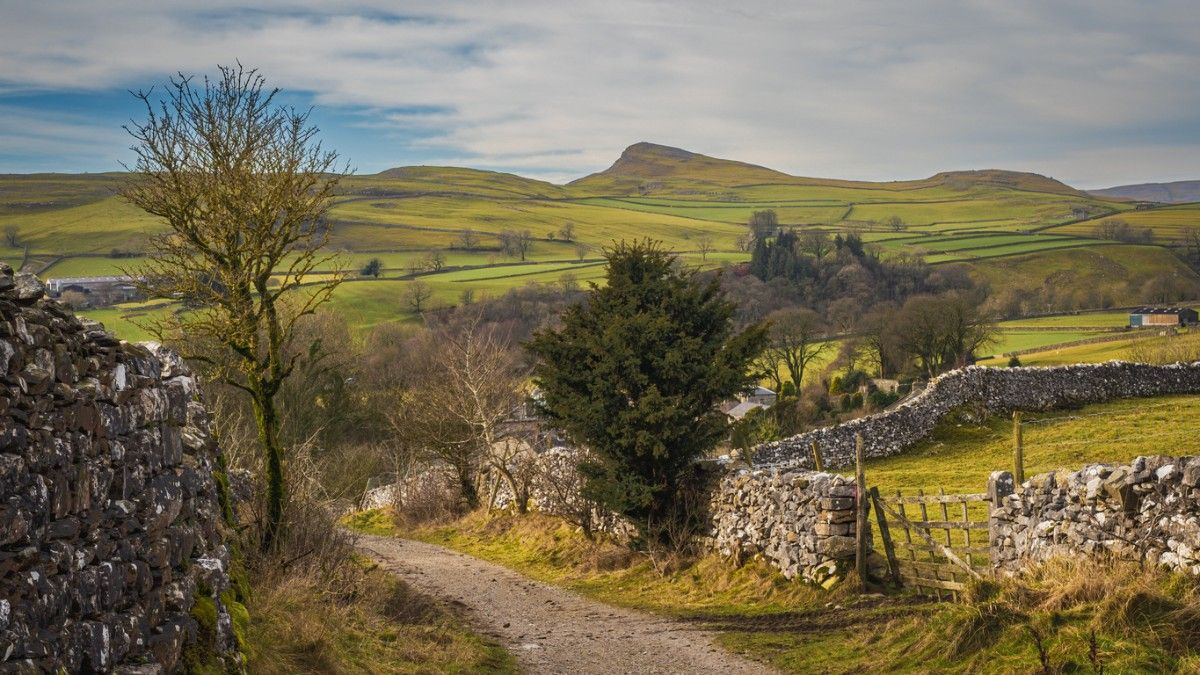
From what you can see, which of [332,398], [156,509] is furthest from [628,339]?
[332,398]

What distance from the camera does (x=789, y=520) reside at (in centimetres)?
1761

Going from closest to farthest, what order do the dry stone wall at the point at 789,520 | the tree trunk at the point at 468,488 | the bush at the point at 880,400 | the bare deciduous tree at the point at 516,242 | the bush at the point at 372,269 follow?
the dry stone wall at the point at 789,520, the tree trunk at the point at 468,488, the bush at the point at 880,400, the bush at the point at 372,269, the bare deciduous tree at the point at 516,242

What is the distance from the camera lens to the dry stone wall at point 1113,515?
10.9 meters

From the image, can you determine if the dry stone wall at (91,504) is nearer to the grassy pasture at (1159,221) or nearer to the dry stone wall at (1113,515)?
the dry stone wall at (1113,515)

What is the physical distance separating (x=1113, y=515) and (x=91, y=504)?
10.5 meters

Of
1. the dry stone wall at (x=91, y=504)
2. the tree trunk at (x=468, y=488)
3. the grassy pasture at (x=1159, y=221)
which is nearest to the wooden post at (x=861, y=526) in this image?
the dry stone wall at (x=91, y=504)

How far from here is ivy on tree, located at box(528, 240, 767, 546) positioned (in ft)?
65.6

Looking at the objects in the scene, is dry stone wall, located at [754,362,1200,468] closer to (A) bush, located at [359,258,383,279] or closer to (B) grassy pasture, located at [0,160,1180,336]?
(B) grassy pasture, located at [0,160,1180,336]

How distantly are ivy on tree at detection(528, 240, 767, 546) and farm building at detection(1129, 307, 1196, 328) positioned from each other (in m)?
64.3

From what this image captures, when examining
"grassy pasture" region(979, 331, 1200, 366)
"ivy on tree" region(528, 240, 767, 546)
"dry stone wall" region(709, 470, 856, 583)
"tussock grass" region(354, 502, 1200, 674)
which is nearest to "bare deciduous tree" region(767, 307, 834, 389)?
"grassy pasture" region(979, 331, 1200, 366)

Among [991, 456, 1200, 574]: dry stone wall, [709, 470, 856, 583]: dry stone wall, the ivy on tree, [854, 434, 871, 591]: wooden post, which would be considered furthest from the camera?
the ivy on tree

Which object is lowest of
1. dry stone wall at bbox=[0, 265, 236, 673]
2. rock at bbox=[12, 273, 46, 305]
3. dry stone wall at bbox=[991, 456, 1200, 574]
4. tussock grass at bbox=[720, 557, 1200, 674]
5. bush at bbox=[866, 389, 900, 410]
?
bush at bbox=[866, 389, 900, 410]

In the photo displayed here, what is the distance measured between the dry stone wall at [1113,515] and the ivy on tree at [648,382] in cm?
722

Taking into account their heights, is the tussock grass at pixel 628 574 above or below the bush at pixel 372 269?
below
